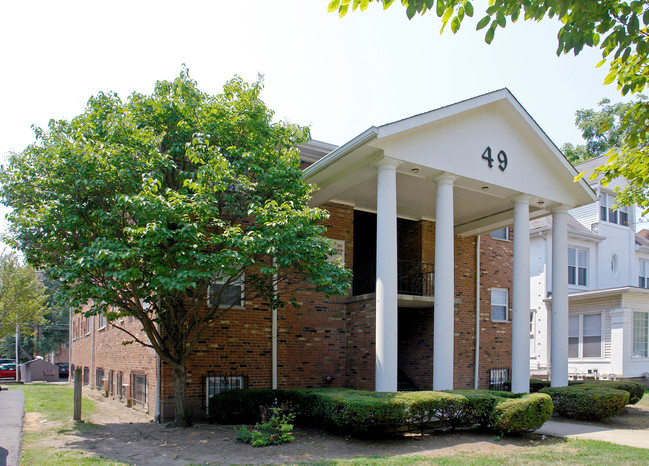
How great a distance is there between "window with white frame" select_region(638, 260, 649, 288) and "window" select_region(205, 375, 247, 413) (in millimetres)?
24278

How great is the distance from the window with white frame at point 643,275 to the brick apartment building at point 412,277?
14466mm

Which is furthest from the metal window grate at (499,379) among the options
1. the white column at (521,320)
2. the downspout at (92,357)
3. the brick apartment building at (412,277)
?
the downspout at (92,357)

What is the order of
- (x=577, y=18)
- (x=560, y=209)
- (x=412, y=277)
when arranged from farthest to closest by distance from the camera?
(x=412, y=277) < (x=560, y=209) < (x=577, y=18)

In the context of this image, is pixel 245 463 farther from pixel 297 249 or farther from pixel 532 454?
pixel 532 454

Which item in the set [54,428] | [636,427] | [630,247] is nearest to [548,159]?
[636,427]

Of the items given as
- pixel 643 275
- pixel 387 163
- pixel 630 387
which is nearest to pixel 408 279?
pixel 387 163

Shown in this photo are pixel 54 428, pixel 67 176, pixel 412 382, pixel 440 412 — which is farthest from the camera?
pixel 412 382

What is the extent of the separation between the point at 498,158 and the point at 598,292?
36.5ft

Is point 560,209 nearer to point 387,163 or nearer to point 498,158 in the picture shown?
point 498,158

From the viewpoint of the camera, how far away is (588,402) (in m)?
12.3

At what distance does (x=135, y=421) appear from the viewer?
12.2 meters

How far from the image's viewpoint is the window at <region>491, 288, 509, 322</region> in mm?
18406

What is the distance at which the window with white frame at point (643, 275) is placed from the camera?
93.4ft

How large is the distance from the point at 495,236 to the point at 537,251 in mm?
6880
